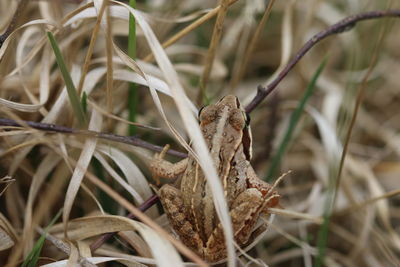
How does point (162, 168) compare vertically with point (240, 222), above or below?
above

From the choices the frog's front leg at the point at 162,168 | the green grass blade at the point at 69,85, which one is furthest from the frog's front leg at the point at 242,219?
the green grass blade at the point at 69,85

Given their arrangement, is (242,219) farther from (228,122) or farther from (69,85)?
(69,85)

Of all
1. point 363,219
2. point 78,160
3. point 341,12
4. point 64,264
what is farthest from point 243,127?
point 341,12

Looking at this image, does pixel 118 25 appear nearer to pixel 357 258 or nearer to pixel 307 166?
pixel 307 166

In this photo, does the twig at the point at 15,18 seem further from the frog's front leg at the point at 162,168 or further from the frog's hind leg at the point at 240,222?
the frog's hind leg at the point at 240,222

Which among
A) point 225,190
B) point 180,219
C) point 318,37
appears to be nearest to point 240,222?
point 225,190

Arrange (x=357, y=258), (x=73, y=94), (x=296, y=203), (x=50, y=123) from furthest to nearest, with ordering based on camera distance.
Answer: (x=296, y=203)
(x=357, y=258)
(x=50, y=123)
(x=73, y=94)
